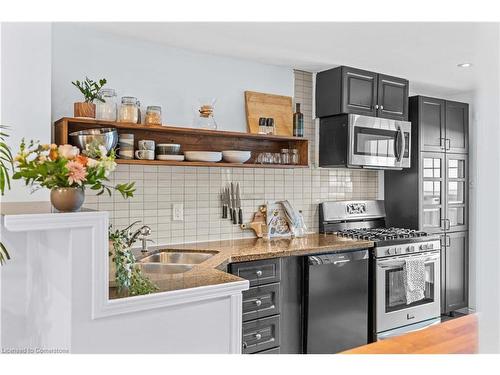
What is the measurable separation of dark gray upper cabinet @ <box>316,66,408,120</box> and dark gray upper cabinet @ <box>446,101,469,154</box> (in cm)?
67

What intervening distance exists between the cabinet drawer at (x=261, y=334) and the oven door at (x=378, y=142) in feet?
4.94

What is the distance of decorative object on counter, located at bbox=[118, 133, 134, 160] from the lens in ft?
9.11

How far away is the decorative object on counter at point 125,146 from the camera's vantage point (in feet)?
9.11

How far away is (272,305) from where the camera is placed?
284cm

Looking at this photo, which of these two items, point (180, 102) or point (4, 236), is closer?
point (4, 236)

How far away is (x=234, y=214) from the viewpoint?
344cm

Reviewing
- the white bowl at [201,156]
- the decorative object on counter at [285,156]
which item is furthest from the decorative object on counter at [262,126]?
the white bowl at [201,156]

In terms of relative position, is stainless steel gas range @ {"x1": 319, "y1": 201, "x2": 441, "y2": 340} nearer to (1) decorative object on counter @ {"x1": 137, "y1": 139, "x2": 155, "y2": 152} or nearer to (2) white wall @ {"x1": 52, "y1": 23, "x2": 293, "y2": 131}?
(2) white wall @ {"x1": 52, "y1": 23, "x2": 293, "y2": 131}

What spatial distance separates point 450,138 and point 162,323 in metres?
3.72

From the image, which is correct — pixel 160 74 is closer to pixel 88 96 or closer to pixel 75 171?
pixel 88 96

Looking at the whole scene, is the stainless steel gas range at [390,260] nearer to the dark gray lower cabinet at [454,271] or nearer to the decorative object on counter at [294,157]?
the dark gray lower cabinet at [454,271]
